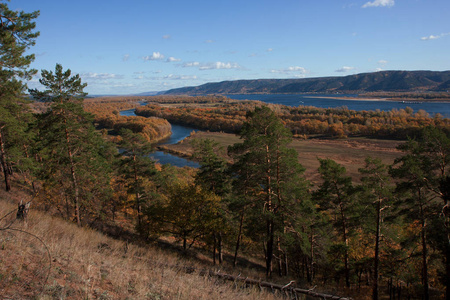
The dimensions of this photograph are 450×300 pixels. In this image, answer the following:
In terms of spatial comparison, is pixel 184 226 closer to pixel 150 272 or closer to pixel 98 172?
pixel 98 172

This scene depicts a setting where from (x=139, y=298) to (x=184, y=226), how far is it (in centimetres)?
1227

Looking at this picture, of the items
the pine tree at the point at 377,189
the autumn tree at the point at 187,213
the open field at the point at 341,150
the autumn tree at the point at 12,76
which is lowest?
the open field at the point at 341,150

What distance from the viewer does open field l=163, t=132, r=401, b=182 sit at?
56263 millimetres

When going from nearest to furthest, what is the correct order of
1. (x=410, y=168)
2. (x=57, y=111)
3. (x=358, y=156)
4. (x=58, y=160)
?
(x=410, y=168) < (x=57, y=111) < (x=58, y=160) < (x=358, y=156)

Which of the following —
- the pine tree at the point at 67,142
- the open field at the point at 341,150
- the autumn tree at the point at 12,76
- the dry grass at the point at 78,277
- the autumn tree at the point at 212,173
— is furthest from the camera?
the open field at the point at 341,150

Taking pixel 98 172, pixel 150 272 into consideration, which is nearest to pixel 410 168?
pixel 150 272

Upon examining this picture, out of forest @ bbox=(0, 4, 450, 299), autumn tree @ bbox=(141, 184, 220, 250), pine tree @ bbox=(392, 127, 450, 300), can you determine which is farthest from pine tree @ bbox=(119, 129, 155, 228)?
pine tree @ bbox=(392, 127, 450, 300)

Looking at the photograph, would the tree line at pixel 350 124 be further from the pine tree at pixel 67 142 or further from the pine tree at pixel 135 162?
the pine tree at pixel 67 142

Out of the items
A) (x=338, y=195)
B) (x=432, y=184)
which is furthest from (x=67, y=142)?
(x=432, y=184)

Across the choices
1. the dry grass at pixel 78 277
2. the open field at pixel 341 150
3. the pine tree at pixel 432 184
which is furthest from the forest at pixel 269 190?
the open field at pixel 341 150

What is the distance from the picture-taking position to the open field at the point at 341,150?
2215 inches

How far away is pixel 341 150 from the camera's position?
69.4 meters

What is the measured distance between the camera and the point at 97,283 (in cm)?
459

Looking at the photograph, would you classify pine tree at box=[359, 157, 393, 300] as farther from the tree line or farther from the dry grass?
the tree line
